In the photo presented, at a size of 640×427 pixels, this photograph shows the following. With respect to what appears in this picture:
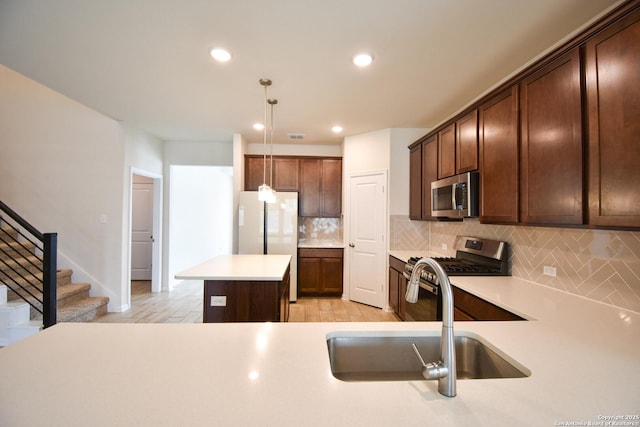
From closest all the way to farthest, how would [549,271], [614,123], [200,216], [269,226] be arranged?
[614,123], [549,271], [269,226], [200,216]

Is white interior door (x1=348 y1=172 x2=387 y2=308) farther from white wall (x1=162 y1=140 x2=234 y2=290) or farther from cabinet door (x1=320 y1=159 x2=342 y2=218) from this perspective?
white wall (x1=162 y1=140 x2=234 y2=290)

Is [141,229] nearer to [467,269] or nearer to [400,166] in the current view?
[400,166]

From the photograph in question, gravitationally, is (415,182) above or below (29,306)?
above

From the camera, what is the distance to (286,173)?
445cm

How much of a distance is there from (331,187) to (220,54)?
273cm

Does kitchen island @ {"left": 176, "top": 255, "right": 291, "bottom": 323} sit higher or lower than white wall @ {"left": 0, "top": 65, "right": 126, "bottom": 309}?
lower

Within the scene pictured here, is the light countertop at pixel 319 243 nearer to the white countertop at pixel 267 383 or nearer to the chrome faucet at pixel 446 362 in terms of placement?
the white countertop at pixel 267 383

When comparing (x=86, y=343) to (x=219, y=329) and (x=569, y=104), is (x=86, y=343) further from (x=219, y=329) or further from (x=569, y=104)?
(x=569, y=104)

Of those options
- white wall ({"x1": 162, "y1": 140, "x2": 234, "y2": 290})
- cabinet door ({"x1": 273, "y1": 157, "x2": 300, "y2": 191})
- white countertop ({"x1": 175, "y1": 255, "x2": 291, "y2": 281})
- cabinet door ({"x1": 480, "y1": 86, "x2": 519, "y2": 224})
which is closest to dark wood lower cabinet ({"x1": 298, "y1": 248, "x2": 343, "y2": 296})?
cabinet door ({"x1": 273, "y1": 157, "x2": 300, "y2": 191})

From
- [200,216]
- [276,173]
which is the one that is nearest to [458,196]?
[276,173]

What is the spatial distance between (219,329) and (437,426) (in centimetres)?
83

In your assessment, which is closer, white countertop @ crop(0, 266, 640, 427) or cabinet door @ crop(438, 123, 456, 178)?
white countertop @ crop(0, 266, 640, 427)

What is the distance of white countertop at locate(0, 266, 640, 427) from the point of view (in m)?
0.61

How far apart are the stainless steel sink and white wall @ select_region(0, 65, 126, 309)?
12.2 feet
